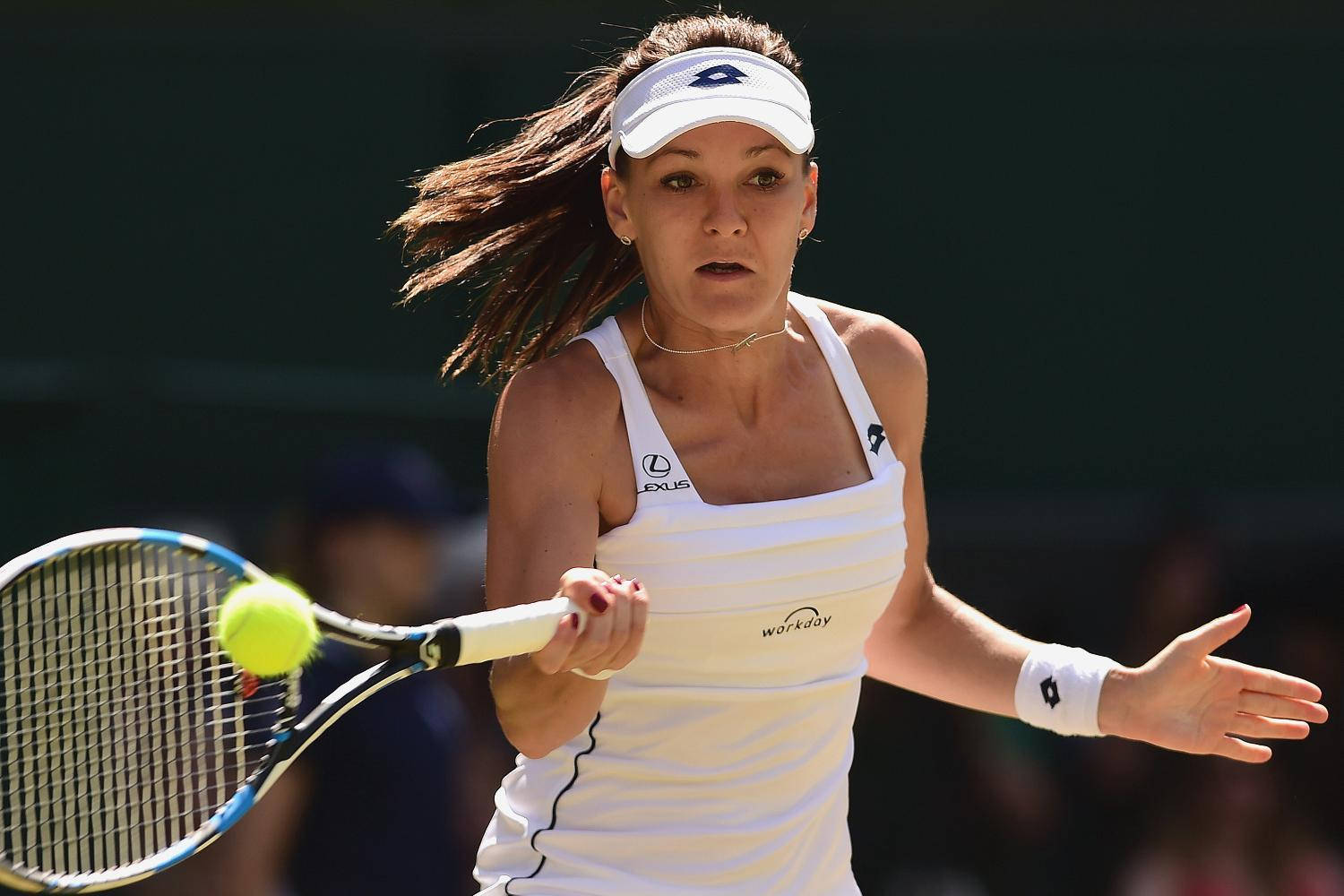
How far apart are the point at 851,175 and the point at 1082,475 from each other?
128 centimetres

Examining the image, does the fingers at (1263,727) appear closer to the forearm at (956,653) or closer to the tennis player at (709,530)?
the tennis player at (709,530)

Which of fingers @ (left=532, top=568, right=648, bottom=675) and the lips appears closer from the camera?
fingers @ (left=532, top=568, right=648, bottom=675)

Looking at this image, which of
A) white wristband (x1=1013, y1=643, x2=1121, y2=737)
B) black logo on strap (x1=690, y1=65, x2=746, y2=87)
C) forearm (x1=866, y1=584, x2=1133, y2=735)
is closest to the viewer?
black logo on strap (x1=690, y1=65, x2=746, y2=87)

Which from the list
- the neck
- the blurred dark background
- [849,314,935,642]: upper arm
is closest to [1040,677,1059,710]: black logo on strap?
[849,314,935,642]: upper arm

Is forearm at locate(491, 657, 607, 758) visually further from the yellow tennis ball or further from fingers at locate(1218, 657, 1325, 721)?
fingers at locate(1218, 657, 1325, 721)

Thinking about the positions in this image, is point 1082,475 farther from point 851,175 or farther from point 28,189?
point 28,189

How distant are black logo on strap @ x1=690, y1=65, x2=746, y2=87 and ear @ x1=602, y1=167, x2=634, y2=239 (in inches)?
7.4

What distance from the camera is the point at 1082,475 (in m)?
6.45

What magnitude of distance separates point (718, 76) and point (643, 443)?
0.51 m

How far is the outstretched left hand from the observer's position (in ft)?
9.05

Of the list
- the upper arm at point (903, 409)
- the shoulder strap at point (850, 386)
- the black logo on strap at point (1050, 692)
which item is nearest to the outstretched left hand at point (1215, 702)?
the black logo on strap at point (1050, 692)

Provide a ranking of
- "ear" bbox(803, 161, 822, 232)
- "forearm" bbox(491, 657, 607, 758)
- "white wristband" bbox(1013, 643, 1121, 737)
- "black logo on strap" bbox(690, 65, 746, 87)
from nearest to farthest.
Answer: "forearm" bbox(491, 657, 607, 758), "black logo on strap" bbox(690, 65, 746, 87), "ear" bbox(803, 161, 822, 232), "white wristband" bbox(1013, 643, 1121, 737)

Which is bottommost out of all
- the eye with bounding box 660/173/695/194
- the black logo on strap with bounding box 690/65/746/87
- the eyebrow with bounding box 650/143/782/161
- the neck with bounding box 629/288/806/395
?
the neck with bounding box 629/288/806/395

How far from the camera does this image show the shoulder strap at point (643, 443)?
99.7 inches
